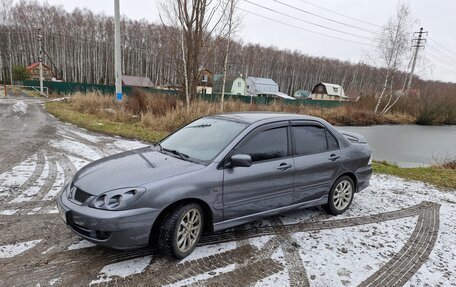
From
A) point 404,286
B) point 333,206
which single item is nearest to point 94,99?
point 333,206

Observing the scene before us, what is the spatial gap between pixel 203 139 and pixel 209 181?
858 millimetres

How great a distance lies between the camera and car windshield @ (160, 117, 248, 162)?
3.69m

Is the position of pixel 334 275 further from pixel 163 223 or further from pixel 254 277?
pixel 163 223

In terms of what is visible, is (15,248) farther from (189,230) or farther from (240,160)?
(240,160)

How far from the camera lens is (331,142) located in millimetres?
4707

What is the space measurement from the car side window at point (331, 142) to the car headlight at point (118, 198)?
10.0ft

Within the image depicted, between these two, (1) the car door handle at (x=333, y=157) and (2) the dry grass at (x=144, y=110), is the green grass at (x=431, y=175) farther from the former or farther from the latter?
(2) the dry grass at (x=144, y=110)

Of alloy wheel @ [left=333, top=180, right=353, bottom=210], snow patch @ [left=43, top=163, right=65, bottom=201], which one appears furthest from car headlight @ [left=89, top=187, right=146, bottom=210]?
alloy wheel @ [left=333, top=180, right=353, bottom=210]

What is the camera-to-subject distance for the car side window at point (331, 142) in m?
4.68

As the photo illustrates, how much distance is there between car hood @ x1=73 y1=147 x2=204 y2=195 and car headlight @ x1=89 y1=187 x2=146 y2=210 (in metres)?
0.06

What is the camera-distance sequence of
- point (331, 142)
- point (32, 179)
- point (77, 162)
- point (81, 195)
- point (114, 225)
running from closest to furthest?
point (114, 225) < point (81, 195) < point (331, 142) < point (32, 179) < point (77, 162)

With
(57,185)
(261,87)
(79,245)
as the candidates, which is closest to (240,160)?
(79,245)

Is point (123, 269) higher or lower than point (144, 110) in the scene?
lower

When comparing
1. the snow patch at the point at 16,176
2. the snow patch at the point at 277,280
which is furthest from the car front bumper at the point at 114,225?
the snow patch at the point at 16,176
